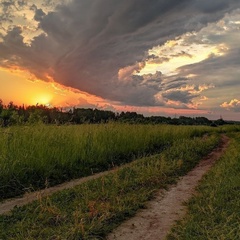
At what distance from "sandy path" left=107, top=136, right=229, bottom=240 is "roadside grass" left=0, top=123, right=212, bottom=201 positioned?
7.65ft

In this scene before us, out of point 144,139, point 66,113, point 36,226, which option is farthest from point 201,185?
point 66,113

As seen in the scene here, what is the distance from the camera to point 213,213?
18.4 feet

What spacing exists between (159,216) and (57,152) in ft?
17.4

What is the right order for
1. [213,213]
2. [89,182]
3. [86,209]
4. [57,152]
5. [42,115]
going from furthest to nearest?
[42,115]
[57,152]
[89,182]
[86,209]
[213,213]

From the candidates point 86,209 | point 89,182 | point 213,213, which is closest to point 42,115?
point 89,182

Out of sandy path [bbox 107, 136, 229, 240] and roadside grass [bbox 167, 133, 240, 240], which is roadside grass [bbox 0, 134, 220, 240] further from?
roadside grass [bbox 167, 133, 240, 240]

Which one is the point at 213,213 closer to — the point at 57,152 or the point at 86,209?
the point at 86,209

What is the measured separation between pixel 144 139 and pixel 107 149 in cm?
392

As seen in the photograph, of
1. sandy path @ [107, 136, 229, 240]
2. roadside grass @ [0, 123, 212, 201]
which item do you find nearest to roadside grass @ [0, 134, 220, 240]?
sandy path @ [107, 136, 229, 240]

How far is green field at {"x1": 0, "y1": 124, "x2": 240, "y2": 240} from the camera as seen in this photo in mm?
4996

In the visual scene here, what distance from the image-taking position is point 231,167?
10070mm

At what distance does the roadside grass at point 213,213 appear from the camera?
4648 millimetres

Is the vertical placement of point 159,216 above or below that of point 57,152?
below

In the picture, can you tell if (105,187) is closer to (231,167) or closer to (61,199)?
(61,199)
